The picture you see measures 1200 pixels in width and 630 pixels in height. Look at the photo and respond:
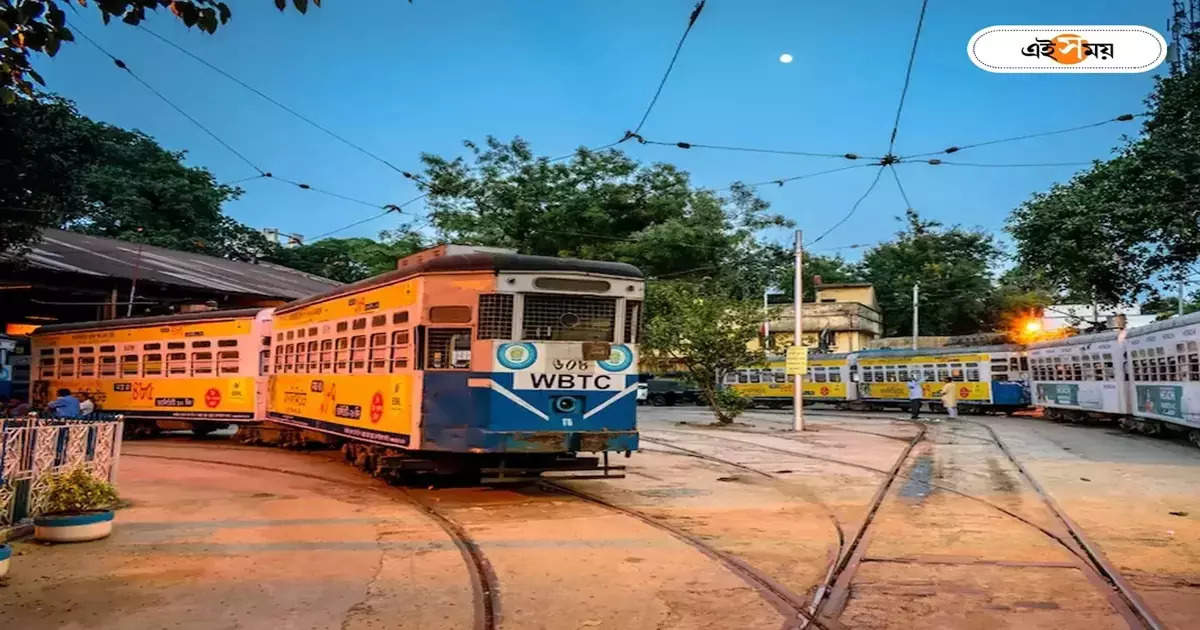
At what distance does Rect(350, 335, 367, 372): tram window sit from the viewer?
1160 centimetres

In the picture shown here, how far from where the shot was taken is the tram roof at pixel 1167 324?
17797 mm

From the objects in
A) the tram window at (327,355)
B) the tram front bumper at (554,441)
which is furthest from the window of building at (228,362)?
the tram front bumper at (554,441)

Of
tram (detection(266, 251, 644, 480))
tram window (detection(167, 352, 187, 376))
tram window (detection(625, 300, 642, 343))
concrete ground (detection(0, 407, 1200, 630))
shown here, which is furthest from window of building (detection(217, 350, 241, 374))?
tram window (detection(625, 300, 642, 343))

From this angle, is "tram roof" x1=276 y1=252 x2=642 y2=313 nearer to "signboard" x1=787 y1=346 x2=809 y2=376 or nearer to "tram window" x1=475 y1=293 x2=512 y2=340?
"tram window" x1=475 y1=293 x2=512 y2=340

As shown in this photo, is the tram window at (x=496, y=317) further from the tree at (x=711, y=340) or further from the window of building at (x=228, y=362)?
the tree at (x=711, y=340)

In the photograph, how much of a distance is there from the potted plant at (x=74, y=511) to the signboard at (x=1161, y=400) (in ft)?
65.7

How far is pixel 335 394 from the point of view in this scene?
12.6 m

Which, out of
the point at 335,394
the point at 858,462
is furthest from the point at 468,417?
the point at 858,462

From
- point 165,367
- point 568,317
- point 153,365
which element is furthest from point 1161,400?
point 153,365

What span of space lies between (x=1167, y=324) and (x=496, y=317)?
55.4 ft

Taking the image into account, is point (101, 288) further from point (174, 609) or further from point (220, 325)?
point (174, 609)

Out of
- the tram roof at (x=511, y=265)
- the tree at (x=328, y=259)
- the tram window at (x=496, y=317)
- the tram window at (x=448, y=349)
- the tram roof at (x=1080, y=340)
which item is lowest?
the tram window at (x=448, y=349)

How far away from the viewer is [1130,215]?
23500mm

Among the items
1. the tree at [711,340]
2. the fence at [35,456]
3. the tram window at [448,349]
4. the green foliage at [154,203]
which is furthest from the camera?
the green foliage at [154,203]
